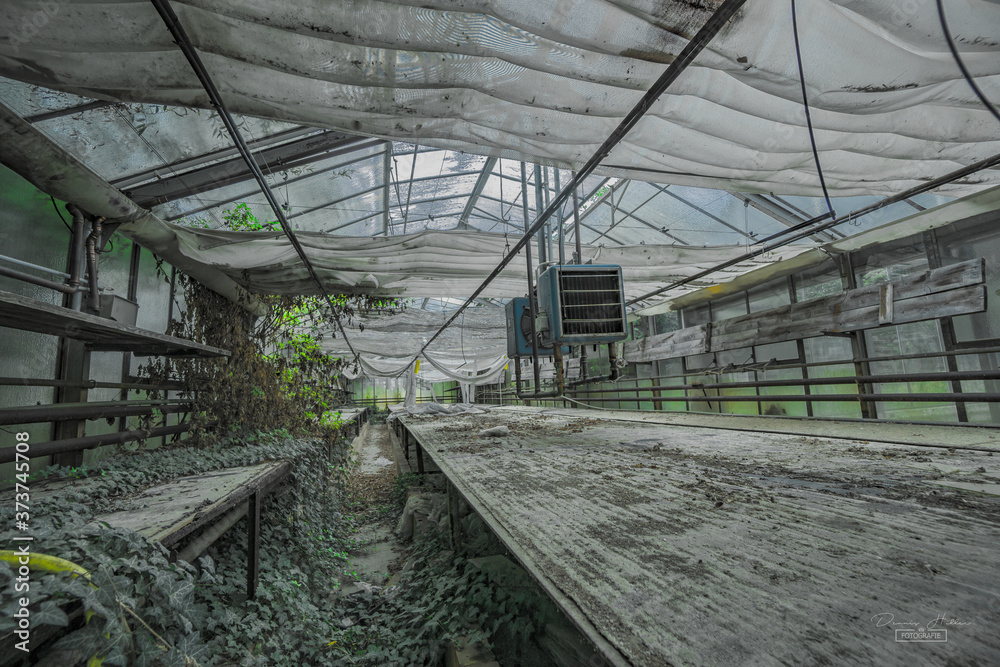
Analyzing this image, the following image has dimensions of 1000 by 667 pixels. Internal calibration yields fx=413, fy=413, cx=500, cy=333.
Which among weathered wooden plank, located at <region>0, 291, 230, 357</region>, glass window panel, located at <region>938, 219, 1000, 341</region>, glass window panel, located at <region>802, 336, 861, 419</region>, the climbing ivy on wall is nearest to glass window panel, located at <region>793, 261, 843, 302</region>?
glass window panel, located at <region>802, 336, 861, 419</region>

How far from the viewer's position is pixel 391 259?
450cm

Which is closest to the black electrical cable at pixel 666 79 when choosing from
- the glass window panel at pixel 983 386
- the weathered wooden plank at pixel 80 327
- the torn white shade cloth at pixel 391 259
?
the torn white shade cloth at pixel 391 259

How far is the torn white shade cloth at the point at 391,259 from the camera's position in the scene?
3.94 m

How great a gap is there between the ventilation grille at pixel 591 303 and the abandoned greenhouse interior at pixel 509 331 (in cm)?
4

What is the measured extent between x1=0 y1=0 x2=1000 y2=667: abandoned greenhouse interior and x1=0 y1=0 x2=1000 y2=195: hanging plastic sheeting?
2cm

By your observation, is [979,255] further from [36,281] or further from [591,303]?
[36,281]

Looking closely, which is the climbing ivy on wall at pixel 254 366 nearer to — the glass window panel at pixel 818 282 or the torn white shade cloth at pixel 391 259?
the torn white shade cloth at pixel 391 259

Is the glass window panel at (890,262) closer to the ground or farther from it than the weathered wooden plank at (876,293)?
farther from it

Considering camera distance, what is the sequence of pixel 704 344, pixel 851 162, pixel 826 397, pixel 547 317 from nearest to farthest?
pixel 851 162 < pixel 826 397 < pixel 547 317 < pixel 704 344

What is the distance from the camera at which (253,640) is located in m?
2.33

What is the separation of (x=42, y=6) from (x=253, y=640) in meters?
3.05

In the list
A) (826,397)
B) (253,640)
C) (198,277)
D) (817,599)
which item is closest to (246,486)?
(253,640)

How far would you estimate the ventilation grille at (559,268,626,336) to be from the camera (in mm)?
4051

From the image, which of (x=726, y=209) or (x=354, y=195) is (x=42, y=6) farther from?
(x=726, y=209)
